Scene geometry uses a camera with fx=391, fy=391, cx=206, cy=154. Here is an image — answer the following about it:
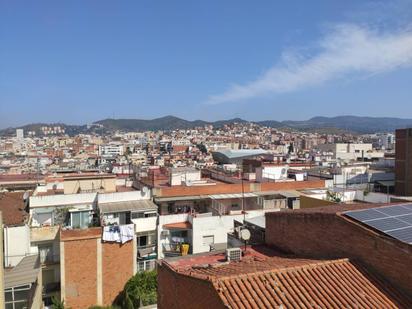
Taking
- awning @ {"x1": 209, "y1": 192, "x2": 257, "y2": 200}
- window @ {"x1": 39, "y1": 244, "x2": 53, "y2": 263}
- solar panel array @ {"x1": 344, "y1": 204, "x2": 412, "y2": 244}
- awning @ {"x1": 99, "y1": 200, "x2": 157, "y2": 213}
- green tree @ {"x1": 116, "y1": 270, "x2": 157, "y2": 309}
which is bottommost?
green tree @ {"x1": 116, "y1": 270, "x2": 157, "y2": 309}

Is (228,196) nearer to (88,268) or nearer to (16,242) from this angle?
(88,268)

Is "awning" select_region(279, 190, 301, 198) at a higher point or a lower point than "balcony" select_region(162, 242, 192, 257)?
higher

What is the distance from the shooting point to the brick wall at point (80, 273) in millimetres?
20016

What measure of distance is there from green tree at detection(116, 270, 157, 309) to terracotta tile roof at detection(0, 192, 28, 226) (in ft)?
21.2

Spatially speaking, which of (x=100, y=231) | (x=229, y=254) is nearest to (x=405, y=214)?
(x=229, y=254)

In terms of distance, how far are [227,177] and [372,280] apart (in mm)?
25220

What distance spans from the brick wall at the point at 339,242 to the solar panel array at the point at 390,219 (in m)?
0.24

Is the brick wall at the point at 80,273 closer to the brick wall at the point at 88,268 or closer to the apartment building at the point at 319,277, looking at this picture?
the brick wall at the point at 88,268

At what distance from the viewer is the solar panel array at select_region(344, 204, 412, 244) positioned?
295 inches

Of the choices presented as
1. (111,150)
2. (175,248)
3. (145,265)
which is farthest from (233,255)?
(111,150)

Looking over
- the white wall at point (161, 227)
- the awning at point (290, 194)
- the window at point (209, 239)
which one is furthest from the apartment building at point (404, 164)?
the white wall at point (161, 227)

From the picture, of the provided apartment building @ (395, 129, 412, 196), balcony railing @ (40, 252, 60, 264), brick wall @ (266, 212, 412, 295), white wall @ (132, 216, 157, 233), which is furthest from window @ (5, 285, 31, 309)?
apartment building @ (395, 129, 412, 196)

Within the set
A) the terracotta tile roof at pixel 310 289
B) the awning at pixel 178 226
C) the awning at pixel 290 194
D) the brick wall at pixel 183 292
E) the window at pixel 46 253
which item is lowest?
the window at pixel 46 253

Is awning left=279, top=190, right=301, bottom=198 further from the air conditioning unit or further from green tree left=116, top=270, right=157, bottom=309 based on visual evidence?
the air conditioning unit
